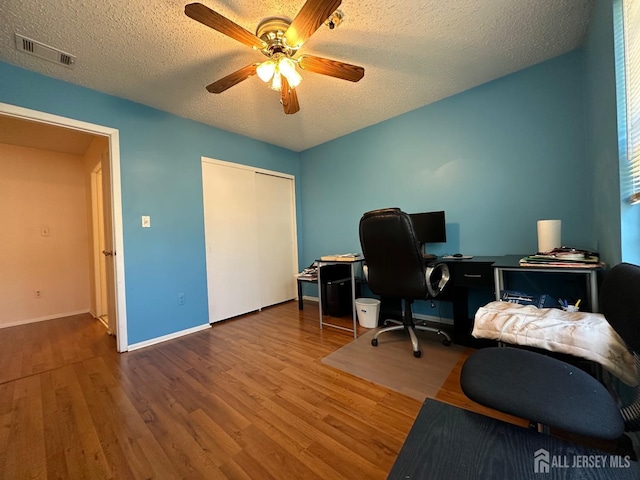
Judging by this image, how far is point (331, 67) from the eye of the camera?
5.69 ft

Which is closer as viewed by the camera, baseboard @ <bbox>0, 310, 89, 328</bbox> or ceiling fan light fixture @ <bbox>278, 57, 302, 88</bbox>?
ceiling fan light fixture @ <bbox>278, 57, 302, 88</bbox>

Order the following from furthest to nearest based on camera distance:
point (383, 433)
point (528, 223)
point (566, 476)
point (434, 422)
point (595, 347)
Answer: point (528, 223) < point (383, 433) < point (595, 347) < point (434, 422) < point (566, 476)

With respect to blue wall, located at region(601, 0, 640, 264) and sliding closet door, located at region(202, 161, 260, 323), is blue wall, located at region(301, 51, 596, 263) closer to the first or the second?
blue wall, located at region(601, 0, 640, 264)

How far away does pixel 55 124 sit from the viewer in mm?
2094

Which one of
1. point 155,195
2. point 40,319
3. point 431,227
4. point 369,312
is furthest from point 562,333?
point 40,319

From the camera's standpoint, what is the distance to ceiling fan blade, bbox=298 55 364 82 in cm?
169

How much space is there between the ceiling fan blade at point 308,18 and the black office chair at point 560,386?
1643 mm

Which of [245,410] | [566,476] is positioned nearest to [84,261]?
[245,410]

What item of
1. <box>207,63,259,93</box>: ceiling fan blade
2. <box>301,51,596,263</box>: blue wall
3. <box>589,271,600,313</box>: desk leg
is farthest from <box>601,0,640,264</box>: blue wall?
<box>207,63,259,93</box>: ceiling fan blade

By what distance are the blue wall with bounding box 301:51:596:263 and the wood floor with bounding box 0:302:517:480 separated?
1614 mm

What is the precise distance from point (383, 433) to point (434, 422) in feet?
2.77

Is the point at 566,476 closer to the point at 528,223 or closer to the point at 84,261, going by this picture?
the point at 528,223

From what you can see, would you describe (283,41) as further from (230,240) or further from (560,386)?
(230,240)

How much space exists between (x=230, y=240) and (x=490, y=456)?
323 cm
